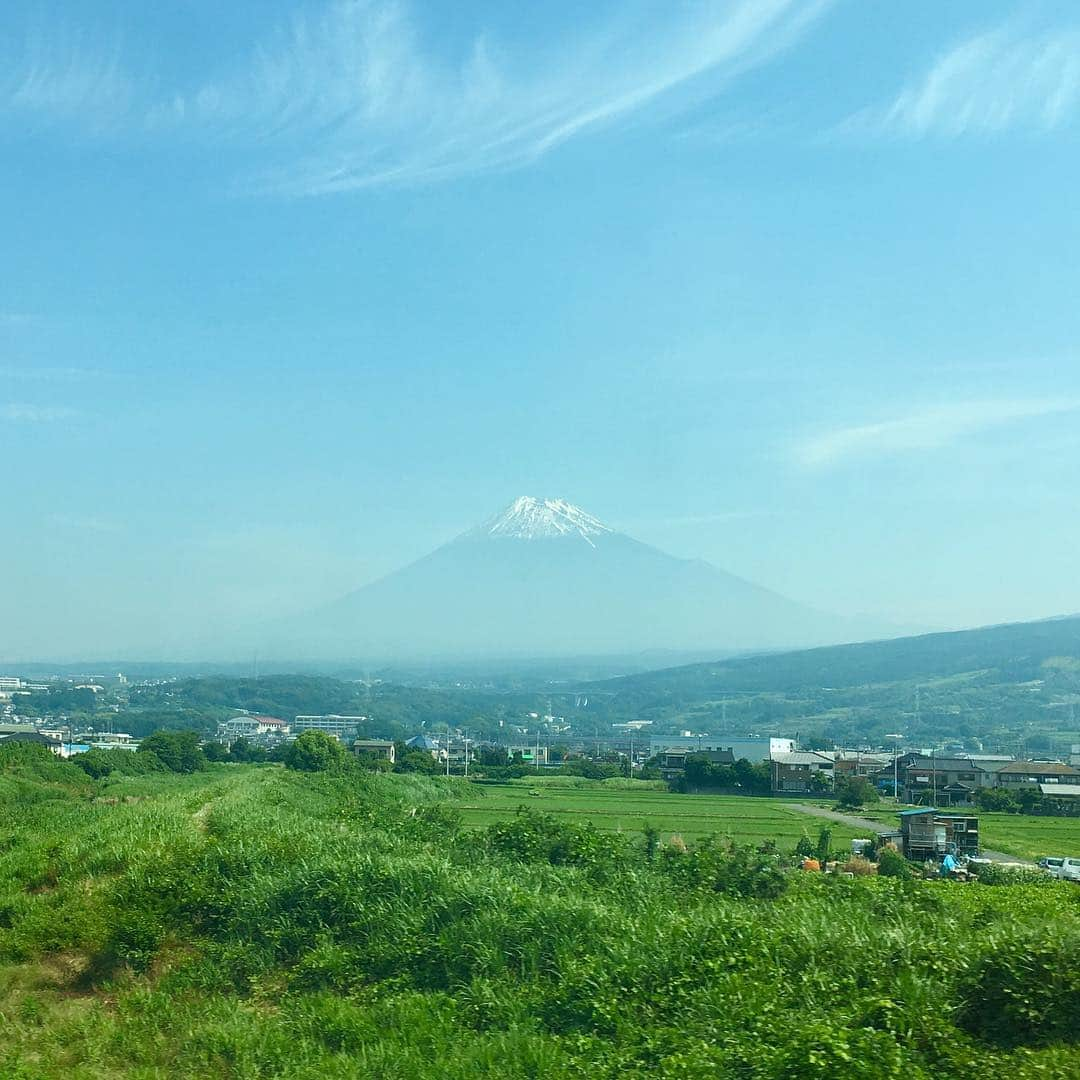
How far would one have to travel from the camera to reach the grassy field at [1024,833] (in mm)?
24953

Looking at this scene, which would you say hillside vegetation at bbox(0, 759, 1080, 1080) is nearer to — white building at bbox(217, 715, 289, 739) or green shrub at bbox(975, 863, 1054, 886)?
green shrub at bbox(975, 863, 1054, 886)

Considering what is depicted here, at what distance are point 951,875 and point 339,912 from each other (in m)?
11.6

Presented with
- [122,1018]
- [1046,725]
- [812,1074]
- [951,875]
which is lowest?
[1046,725]

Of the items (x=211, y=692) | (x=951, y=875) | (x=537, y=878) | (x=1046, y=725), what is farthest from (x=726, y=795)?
(x=211, y=692)

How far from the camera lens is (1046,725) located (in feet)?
384

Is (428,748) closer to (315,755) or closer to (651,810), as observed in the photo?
(315,755)

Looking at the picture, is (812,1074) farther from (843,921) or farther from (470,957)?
(470,957)

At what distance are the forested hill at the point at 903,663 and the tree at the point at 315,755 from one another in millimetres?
134092

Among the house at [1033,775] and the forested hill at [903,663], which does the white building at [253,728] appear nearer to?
the house at [1033,775]

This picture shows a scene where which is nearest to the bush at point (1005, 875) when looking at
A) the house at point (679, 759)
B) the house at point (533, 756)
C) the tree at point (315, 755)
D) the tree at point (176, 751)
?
the tree at point (315, 755)

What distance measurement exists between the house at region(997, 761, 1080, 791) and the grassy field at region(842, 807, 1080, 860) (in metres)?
8.11

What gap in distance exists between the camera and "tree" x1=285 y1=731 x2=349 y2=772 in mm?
31406

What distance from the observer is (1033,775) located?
45.6 m

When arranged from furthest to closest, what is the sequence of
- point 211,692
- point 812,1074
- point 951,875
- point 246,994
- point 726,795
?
1. point 211,692
2. point 726,795
3. point 951,875
4. point 246,994
5. point 812,1074
